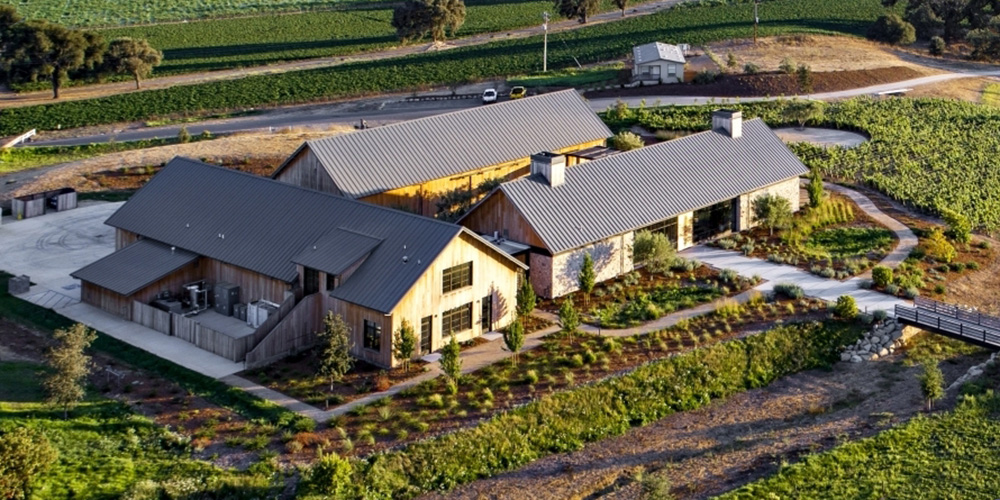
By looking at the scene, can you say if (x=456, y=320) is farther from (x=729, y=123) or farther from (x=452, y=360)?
(x=729, y=123)

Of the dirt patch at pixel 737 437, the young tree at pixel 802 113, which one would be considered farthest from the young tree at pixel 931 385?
the young tree at pixel 802 113

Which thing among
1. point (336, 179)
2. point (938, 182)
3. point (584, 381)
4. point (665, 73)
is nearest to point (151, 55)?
point (665, 73)

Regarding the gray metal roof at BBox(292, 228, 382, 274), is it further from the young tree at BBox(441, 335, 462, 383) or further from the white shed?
the white shed

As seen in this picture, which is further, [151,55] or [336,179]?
[151,55]

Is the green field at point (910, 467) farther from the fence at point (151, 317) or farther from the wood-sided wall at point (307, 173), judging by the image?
the wood-sided wall at point (307, 173)

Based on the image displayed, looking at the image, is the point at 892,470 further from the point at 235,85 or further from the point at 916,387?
the point at 235,85

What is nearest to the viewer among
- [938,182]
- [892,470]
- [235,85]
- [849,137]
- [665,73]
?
[892,470]
